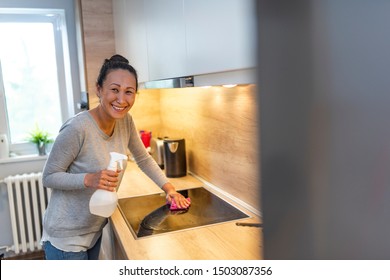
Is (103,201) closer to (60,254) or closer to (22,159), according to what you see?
(60,254)

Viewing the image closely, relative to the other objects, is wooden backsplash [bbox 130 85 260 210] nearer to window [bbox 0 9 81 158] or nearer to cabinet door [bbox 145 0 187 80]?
cabinet door [bbox 145 0 187 80]

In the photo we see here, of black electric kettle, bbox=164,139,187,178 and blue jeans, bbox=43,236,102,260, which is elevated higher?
black electric kettle, bbox=164,139,187,178

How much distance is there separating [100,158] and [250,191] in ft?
2.18

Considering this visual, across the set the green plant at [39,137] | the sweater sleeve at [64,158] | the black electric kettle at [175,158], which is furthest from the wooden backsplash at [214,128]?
the green plant at [39,137]

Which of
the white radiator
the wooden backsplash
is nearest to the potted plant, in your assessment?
the white radiator

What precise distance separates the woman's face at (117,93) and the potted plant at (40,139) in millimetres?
1805

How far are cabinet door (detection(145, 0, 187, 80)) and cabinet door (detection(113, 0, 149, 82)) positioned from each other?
102 mm

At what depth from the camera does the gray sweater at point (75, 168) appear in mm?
1309

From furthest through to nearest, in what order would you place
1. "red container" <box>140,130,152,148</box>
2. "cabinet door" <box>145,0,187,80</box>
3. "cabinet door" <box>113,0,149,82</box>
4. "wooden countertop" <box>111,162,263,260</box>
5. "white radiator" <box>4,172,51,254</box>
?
"white radiator" <box>4,172,51,254</box> < "red container" <box>140,130,152,148</box> < "cabinet door" <box>113,0,149,82</box> < "cabinet door" <box>145,0,187,80</box> < "wooden countertop" <box>111,162,263,260</box>

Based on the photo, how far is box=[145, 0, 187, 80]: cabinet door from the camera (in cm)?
127

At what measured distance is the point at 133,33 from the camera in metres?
2.00

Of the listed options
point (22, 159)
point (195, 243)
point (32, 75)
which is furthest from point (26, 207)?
point (195, 243)

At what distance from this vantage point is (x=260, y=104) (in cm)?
27

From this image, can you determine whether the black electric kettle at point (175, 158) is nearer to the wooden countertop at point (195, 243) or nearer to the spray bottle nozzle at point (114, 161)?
the wooden countertop at point (195, 243)
